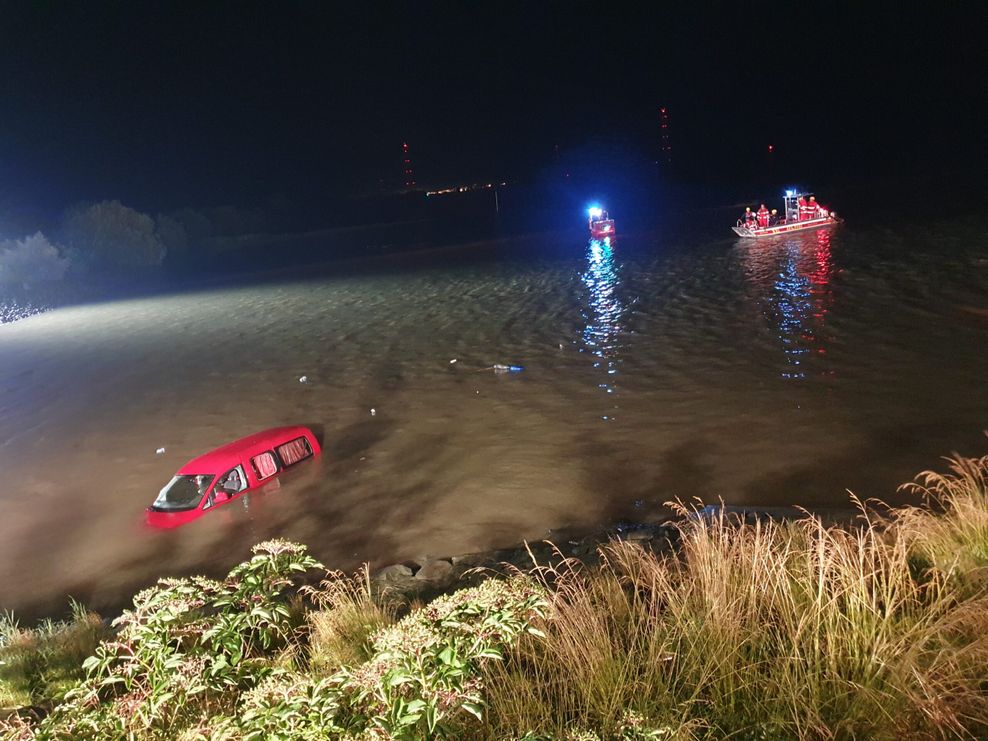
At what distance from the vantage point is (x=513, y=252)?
2346 inches

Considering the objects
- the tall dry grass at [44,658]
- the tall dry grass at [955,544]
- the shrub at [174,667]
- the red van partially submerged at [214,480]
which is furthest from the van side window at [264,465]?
the tall dry grass at [955,544]

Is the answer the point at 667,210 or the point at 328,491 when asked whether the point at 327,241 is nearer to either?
the point at 667,210

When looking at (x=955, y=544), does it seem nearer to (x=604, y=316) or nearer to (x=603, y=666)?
(x=603, y=666)

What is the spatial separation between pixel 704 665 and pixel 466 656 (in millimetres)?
1748

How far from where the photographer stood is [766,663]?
5.12 m

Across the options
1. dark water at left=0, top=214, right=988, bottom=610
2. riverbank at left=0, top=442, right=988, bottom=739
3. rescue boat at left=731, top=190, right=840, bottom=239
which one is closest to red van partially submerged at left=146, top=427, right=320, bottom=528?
dark water at left=0, top=214, right=988, bottom=610

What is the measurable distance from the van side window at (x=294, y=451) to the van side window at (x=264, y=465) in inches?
11.2

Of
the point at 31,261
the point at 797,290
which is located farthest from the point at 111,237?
the point at 797,290

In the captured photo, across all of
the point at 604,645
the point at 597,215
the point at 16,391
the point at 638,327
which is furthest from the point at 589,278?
the point at 604,645

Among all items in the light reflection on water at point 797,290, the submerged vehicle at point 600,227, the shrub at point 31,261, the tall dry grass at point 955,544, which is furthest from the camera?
the submerged vehicle at point 600,227

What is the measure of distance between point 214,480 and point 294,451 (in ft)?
7.98

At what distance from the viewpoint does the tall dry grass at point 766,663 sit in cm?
443

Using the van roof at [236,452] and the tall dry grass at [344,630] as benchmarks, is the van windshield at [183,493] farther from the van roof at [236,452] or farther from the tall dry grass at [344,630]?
the tall dry grass at [344,630]

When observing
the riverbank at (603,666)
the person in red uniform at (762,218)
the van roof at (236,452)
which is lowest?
the van roof at (236,452)
